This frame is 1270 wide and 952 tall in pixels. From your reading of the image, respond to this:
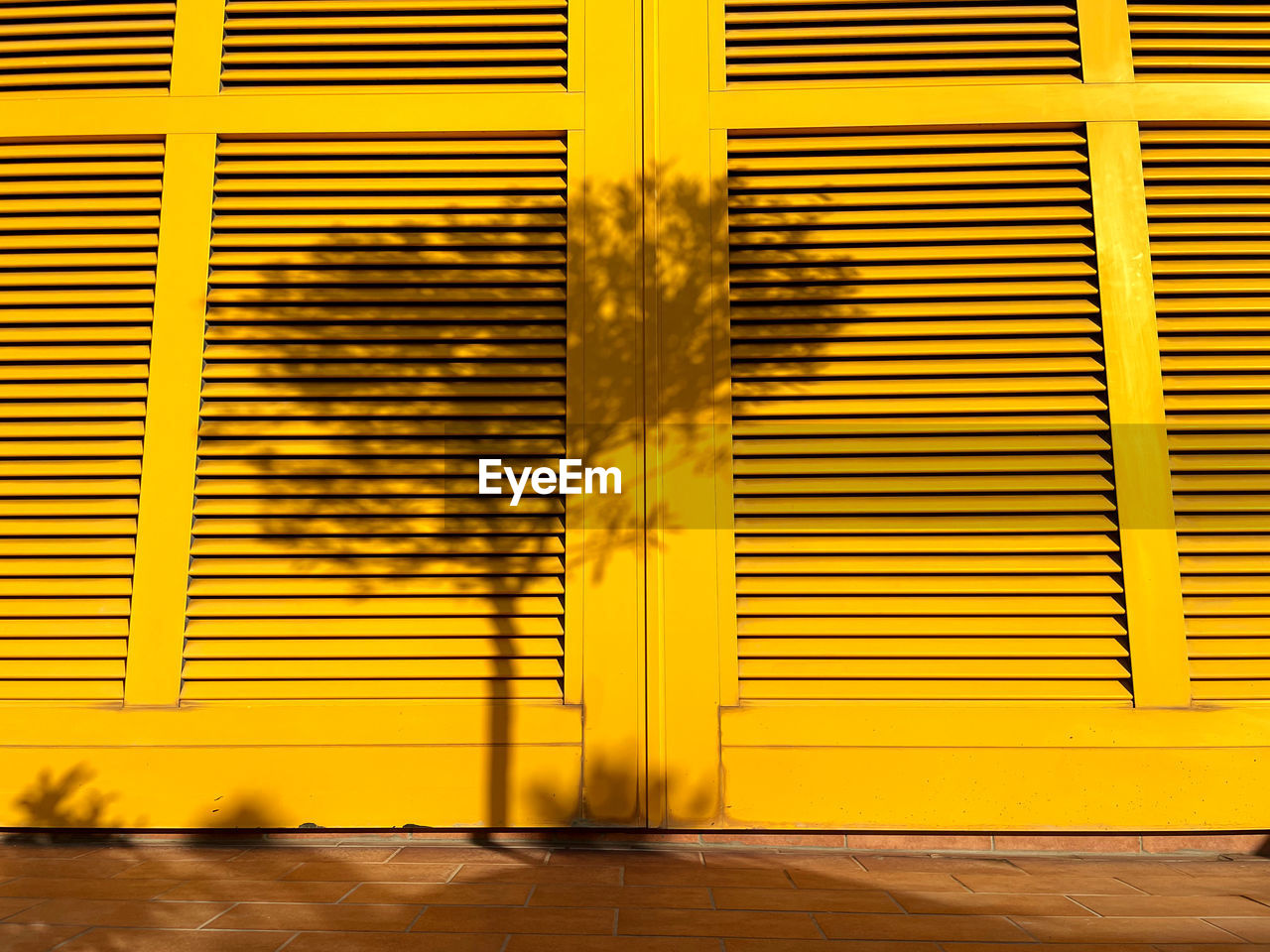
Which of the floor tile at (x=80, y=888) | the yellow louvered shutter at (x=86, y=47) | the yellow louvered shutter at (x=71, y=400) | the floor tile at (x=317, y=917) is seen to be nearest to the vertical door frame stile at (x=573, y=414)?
the floor tile at (x=317, y=917)

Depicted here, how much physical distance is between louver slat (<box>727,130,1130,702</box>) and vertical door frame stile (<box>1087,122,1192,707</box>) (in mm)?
63

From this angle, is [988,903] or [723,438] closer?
[988,903]

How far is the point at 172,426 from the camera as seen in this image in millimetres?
3434

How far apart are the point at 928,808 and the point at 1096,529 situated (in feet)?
4.67

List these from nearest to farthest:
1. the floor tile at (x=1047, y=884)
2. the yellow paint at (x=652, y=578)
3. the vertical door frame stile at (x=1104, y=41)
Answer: the floor tile at (x=1047, y=884) < the yellow paint at (x=652, y=578) < the vertical door frame stile at (x=1104, y=41)

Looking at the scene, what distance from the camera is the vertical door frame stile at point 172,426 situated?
3305 mm

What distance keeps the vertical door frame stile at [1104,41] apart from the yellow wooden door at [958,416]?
0.01 meters

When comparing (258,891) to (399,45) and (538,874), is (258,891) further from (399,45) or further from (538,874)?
(399,45)

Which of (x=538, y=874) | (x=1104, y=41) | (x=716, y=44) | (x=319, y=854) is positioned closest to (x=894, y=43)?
(x=716, y=44)

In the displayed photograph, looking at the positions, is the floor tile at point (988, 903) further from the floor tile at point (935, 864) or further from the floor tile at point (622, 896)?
the floor tile at point (622, 896)

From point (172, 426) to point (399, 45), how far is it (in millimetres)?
2119

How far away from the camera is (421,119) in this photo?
3.60 metres

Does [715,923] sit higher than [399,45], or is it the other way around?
[399,45]

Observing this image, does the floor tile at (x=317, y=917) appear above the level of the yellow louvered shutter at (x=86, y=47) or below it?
below
